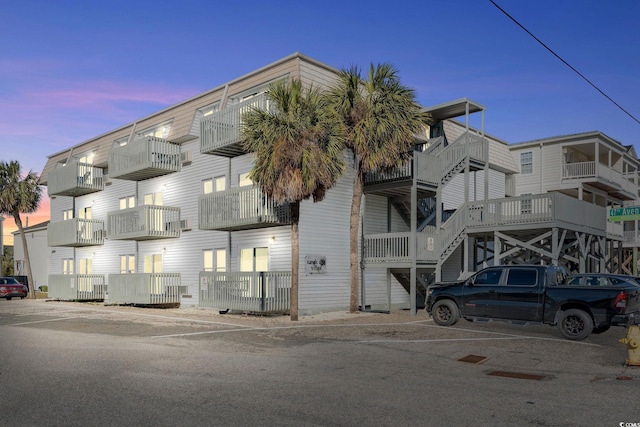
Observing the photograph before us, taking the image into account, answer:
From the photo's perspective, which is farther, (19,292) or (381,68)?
(19,292)

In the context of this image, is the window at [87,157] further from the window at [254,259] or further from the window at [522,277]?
the window at [522,277]

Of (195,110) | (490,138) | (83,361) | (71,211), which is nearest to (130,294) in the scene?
(195,110)

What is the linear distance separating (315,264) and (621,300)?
1141 cm

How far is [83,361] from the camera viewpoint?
11773 millimetres

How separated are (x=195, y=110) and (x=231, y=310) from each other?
988 centimetres

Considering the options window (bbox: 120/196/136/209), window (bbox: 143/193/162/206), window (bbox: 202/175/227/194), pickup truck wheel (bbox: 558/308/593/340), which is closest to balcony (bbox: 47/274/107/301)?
window (bbox: 120/196/136/209)

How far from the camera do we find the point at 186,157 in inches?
1121

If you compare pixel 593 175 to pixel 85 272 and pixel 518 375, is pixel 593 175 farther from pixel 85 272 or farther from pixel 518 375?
pixel 85 272

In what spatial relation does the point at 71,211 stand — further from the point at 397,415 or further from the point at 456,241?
the point at 397,415

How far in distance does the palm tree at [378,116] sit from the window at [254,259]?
5644 mm

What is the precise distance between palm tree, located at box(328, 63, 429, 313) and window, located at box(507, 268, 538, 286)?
7.05 m

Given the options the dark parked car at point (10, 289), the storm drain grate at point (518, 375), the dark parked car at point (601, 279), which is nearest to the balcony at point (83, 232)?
the dark parked car at point (10, 289)

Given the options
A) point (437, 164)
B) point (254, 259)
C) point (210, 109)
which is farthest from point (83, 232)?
point (437, 164)

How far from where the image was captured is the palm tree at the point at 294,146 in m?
19.0
